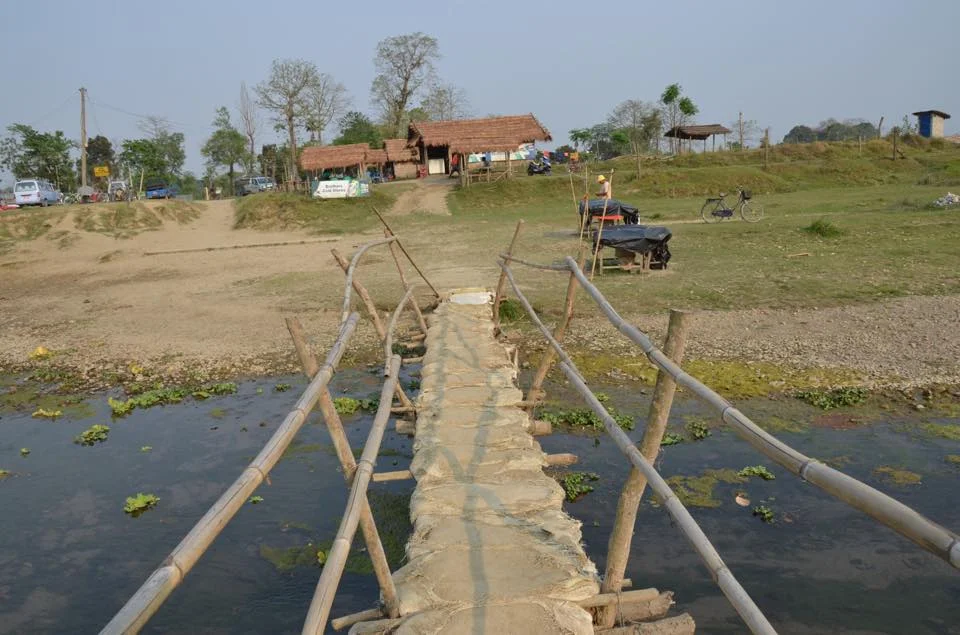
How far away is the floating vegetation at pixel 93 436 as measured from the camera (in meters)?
7.45

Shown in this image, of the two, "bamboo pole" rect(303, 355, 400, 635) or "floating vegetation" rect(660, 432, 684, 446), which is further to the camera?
"floating vegetation" rect(660, 432, 684, 446)

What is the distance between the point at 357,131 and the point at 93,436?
43.2m

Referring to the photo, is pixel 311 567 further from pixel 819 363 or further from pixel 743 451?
pixel 819 363

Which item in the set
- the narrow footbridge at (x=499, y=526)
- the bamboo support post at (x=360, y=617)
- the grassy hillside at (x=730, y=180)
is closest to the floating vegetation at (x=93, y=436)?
the narrow footbridge at (x=499, y=526)

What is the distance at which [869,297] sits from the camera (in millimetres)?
9898

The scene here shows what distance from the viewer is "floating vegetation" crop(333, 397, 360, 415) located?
7.69 metres

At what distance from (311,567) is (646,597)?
9.16 ft

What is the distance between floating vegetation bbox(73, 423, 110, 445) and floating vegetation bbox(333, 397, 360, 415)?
2700 mm

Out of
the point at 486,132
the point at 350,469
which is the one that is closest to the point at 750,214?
the point at 486,132

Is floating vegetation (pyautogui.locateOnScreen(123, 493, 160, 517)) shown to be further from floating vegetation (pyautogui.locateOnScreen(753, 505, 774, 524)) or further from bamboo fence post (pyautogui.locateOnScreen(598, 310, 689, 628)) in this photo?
floating vegetation (pyautogui.locateOnScreen(753, 505, 774, 524))

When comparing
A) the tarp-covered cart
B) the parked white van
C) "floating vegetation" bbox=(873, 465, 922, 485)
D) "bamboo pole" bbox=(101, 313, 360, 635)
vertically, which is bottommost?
"floating vegetation" bbox=(873, 465, 922, 485)

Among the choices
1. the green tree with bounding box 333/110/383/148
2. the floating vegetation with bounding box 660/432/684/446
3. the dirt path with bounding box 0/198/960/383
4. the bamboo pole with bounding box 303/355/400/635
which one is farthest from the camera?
the green tree with bounding box 333/110/383/148

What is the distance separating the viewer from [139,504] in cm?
604

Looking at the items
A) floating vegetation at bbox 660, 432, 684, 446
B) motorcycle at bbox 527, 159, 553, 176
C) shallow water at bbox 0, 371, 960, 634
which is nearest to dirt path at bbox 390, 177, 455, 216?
motorcycle at bbox 527, 159, 553, 176
